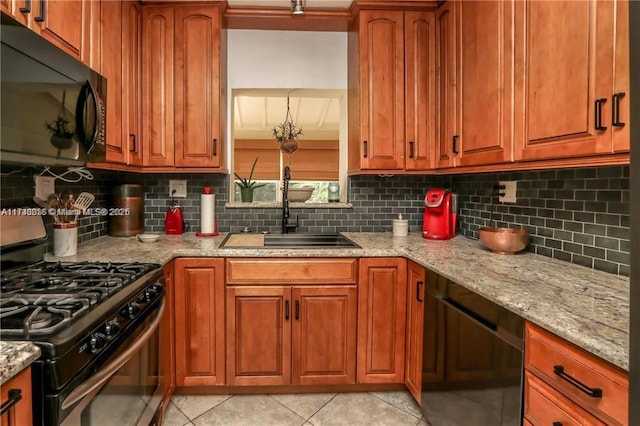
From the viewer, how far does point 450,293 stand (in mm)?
1504

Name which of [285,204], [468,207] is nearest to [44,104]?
[285,204]

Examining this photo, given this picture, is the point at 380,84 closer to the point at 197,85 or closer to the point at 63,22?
the point at 197,85

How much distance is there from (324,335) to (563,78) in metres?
1.57

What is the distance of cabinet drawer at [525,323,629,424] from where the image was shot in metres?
0.77

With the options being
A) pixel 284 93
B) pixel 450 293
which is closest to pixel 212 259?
pixel 450 293

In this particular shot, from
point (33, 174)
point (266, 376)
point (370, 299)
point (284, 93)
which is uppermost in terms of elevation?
point (284, 93)

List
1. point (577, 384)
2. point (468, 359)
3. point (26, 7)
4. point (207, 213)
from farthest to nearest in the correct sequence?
point (207, 213) < point (468, 359) < point (26, 7) < point (577, 384)

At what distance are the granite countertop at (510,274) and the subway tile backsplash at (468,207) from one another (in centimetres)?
11

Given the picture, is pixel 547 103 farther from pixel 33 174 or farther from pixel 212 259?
pixel 33 174

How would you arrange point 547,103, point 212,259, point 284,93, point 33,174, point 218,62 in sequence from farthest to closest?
1. point 284,93
2. point 218,62
3. point 212,259
4. point 33,174
5. point 547,103

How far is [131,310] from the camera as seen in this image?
123cm

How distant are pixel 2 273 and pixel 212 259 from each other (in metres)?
0.83

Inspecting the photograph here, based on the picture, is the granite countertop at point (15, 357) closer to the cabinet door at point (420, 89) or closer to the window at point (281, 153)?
the cabinet door at point (420, 89)

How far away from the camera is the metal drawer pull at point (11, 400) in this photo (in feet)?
2.40
